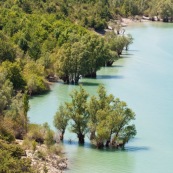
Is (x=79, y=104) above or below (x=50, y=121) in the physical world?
above

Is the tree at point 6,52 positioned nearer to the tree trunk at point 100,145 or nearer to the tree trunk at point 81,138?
the tree trunk at point 81,138

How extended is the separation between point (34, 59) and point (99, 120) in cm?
2889

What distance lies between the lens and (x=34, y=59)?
62.8 m

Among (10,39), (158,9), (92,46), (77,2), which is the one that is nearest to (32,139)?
(92,46)

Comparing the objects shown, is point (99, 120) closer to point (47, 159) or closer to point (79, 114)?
point (79, 114)

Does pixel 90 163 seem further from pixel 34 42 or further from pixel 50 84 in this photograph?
pixel 34 42

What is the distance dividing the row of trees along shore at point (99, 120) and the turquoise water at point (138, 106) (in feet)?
3.04

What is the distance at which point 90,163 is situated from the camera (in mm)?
32688

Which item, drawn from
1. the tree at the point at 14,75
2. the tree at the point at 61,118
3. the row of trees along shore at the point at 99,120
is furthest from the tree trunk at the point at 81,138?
the tree at the point at 14,75

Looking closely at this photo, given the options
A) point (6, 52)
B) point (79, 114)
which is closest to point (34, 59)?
point (6, 52)

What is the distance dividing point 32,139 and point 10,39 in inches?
1373

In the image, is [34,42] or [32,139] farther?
[34,42]

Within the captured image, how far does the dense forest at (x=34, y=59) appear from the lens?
33906mm

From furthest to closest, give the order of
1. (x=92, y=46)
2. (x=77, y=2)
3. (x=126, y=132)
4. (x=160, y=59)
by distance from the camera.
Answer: (x=77, y=2) < (x=160, y=59) < (x=92, y=46) < (x=126, y=132)
